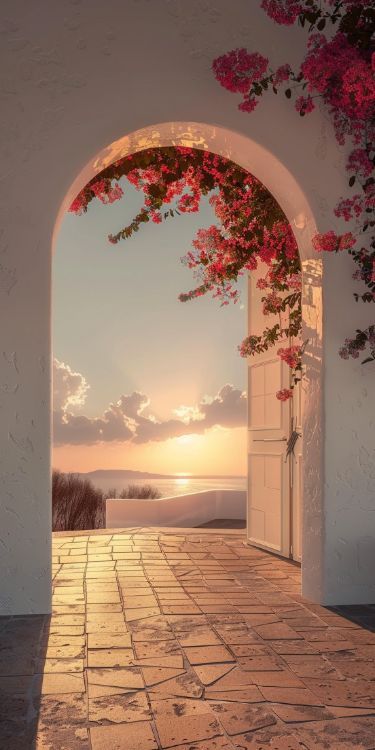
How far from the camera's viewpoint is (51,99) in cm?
393

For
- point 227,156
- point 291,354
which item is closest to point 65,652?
point 291,354

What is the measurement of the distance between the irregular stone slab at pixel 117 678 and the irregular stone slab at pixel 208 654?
0.28m

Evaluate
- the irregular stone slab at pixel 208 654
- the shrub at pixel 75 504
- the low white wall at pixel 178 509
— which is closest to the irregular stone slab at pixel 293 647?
the irregular stone slab at pixel 208 654

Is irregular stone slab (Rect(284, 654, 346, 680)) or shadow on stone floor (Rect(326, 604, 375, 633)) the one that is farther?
shadow on stone floor (Rect(326, 604, 375, 633))

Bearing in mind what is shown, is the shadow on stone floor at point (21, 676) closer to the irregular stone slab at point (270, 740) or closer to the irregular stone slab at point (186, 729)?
the irregular stone slab at point (186, 729)

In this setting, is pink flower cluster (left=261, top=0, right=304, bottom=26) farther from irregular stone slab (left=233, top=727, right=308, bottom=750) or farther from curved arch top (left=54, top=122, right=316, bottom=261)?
irregular stone slab (left=233, top=727, right=308, bottom=750)

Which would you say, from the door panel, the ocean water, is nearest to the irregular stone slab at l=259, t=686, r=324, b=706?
the door panel

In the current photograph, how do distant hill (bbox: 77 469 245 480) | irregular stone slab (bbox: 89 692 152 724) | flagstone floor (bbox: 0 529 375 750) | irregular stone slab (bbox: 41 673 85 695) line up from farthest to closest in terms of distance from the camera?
distant hill (bbox: 77 469 245 480) < irregular stone slab (bbox: 41 673 85 695) < irregular stone slab (bbox: 89 692 152 724) < flagstone floor (bbox: 0 529 375 750)

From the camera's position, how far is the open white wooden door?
5438mm

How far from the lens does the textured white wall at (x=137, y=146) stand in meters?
3.80

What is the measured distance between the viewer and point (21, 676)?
2.76 metres

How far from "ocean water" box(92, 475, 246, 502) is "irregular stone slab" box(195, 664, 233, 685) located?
229 inches

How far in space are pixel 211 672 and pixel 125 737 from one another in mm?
663

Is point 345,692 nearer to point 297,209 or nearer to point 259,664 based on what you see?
point 259,664
